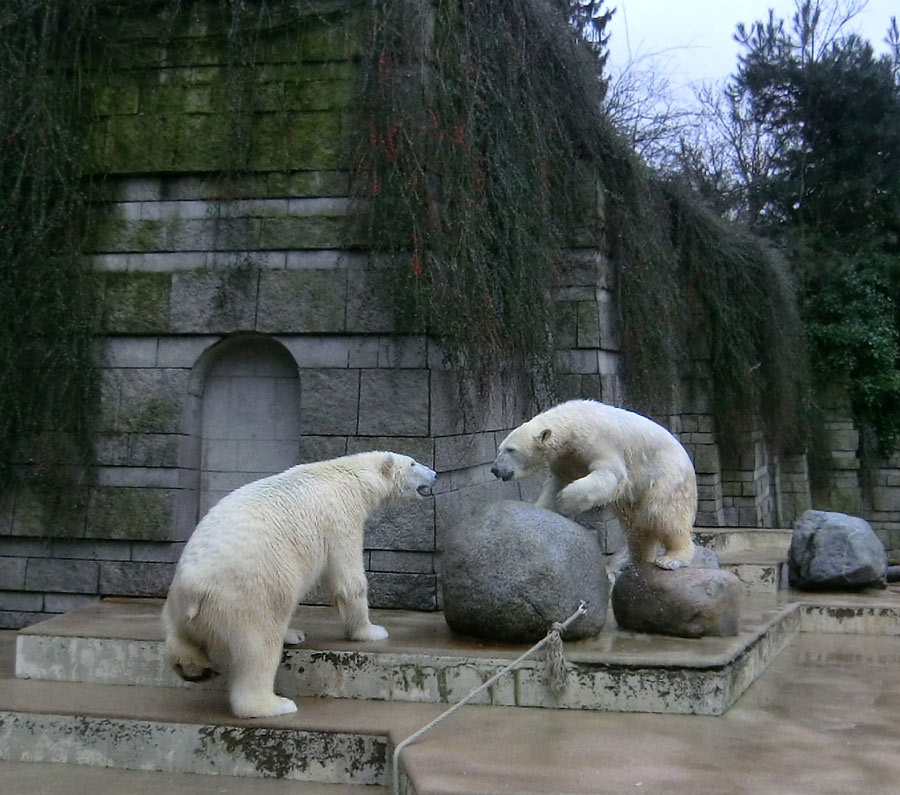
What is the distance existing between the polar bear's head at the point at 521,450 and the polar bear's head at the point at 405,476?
38 cm

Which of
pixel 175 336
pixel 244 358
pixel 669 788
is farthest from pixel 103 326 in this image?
pixel 669 788

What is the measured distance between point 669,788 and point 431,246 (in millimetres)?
3865

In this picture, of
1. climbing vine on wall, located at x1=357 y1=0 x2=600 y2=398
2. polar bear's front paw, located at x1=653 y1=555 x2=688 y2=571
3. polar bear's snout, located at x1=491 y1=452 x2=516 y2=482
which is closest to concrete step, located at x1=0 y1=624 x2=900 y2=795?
polar bear's front paw, located at x1=653 y1=555 x2=688 y2=571

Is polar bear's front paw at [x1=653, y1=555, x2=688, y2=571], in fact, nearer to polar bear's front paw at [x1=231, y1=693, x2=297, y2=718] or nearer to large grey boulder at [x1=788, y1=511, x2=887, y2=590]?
polar bear's front paw at [x1=231, y1=693, x2=297, y2=718]

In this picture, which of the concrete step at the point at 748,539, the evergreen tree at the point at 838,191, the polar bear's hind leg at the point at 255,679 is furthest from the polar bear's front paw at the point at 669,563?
the evergreen tree at the point at 838,191

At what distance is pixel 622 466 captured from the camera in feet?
17.4

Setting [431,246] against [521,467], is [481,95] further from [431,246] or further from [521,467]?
[521,467]

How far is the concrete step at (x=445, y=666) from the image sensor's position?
4.59m

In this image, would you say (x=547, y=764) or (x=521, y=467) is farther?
(x=521, y=467)

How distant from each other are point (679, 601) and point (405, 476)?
1598mm

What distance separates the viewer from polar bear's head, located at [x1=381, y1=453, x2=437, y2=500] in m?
5.16

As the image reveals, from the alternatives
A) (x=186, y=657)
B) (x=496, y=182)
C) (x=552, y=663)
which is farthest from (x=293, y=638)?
(x=496, y=182)

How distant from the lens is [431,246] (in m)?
6.43

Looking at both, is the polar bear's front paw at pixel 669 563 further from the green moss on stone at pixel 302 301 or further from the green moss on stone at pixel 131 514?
the green moss on stone at pixel 131 514
